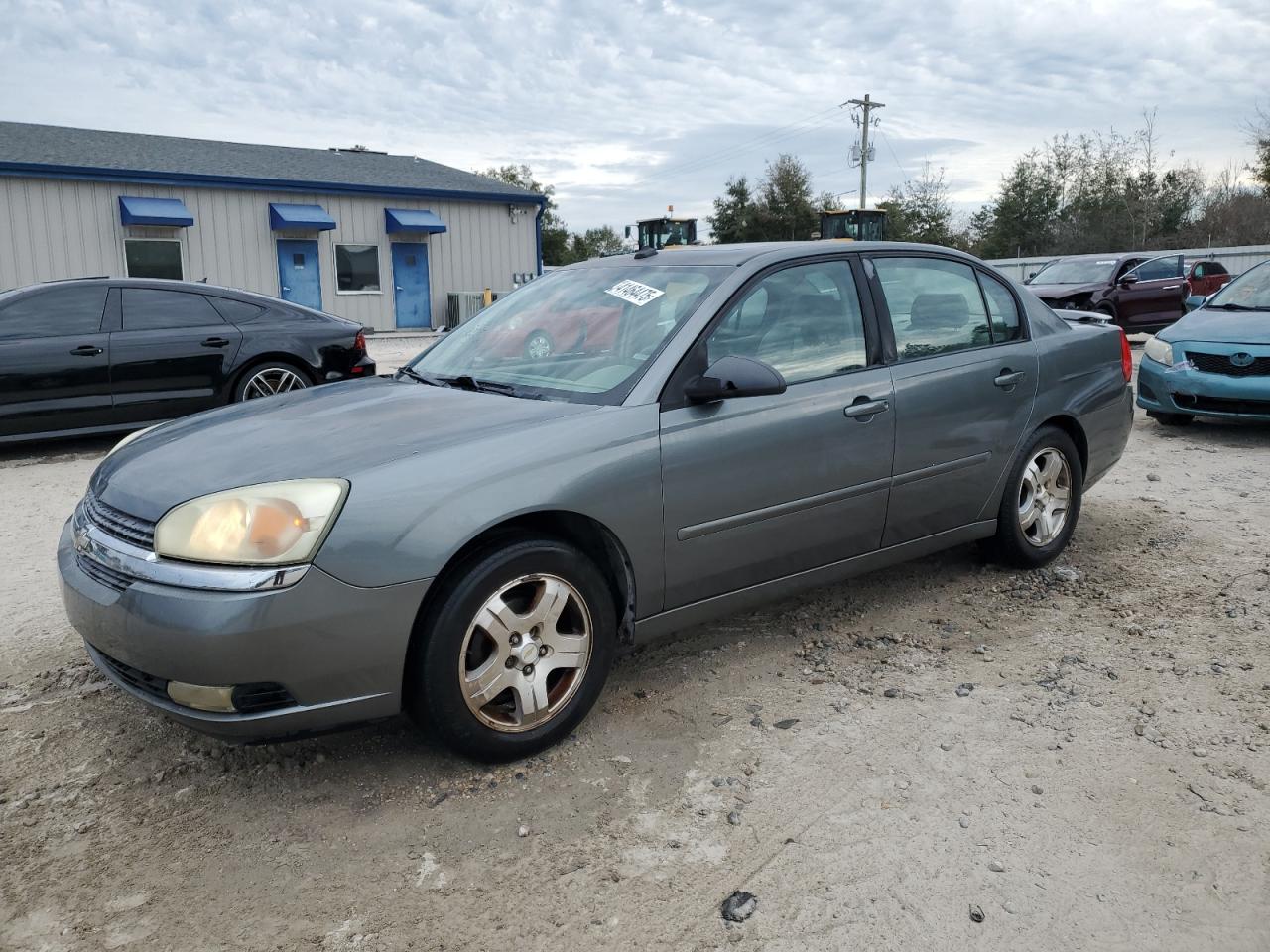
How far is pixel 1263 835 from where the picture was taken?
2.62 metres

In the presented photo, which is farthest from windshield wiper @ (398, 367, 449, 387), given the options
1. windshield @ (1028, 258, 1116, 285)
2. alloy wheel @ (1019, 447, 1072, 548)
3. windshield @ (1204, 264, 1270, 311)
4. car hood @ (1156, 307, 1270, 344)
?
windshield @ (1028, 258, 1116, 285)

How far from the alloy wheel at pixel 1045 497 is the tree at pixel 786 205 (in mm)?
47457

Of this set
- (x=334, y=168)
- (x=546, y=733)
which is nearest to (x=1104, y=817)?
(x=546, y=733)

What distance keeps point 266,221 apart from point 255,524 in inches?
838

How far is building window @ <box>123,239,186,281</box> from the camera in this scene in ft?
67.1

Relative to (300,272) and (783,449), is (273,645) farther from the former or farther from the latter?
(300,272)

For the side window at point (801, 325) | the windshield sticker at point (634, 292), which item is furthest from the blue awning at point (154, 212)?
the side window at point (801, 325)

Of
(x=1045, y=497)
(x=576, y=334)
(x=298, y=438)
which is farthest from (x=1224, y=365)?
(x=298, y=438)

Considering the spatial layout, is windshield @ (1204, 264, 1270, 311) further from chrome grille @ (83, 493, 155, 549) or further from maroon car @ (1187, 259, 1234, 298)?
maroon car @ (1187, 259, 1234, 298)

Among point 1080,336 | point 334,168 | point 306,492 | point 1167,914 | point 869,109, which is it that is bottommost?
point 1167,914

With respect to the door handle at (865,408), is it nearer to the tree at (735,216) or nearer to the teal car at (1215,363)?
the teal car at (1215,363)

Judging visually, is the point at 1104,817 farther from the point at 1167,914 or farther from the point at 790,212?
the point at 790,212

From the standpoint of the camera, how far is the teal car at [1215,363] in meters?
8.08

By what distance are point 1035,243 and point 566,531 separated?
47.5 metres
